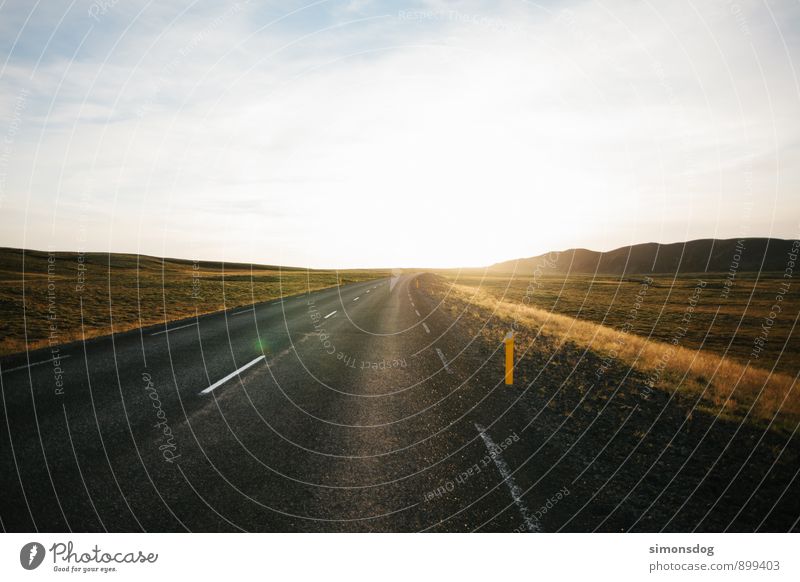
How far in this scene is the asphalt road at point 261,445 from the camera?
12.0 feet

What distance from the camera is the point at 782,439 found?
6.03 m

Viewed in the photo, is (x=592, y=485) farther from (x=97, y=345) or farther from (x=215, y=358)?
(x=97, y=345)

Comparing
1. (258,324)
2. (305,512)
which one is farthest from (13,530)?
(258,324)

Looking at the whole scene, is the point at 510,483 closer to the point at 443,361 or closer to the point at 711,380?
the point at 443,361

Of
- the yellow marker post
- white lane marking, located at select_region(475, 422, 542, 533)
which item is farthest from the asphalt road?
the yellow marker post

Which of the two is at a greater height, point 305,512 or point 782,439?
point 305,512

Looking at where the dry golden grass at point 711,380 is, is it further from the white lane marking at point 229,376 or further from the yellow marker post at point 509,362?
the white lane marking at point 229,376

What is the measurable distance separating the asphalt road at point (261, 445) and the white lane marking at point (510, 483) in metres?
0.02

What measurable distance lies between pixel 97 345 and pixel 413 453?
34.6 ft

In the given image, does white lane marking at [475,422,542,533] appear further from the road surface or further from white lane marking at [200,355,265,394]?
white lane marking at [200,355,265,394]

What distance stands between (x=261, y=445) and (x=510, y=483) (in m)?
3.00

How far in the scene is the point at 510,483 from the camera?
4.27m

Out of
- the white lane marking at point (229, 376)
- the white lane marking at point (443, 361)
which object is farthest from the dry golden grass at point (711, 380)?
the white lane marking at point (229, 376)
